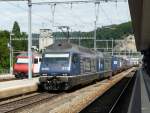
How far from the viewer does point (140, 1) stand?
18.9 m

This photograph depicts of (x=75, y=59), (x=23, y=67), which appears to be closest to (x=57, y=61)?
(x=75, y=59)

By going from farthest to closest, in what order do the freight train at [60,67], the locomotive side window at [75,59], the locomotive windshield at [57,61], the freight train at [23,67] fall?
1. the freight train at [23,67]
2. the locomotive side window at [75,59]
3. the locomotive windshield at [57,61]
4. the freight train at [60,67]

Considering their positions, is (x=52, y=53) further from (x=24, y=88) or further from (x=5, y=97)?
(x=5, y=97)

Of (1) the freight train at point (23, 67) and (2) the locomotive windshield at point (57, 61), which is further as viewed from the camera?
(1) the freight train at point (23, 67)

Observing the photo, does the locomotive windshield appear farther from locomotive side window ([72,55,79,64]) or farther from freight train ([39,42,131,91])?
locomotive side window ([72,55,79,64])

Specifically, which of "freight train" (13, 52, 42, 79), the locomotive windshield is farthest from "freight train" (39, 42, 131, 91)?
"freight train" (13, 52, 42, 79)

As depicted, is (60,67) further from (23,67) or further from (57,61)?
(23,67)

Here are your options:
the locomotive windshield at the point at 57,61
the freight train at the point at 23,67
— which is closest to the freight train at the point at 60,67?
the locomotive windshield at the point at 57,61

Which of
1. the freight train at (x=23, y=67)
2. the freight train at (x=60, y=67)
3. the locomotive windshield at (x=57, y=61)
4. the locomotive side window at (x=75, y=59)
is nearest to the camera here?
the freight train at (x=60, y=67)

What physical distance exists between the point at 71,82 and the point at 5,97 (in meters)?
5.49

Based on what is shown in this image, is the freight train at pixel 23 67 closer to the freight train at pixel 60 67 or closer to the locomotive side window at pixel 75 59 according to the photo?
the locomotive side window at pixel 75 59

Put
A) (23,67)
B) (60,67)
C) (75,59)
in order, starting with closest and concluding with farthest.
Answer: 1. (60,67)
2. (75,59)
3. (23,67)

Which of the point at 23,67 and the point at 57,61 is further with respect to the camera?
the point at 23,67

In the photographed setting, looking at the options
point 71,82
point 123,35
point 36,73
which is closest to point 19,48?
point 123,35
